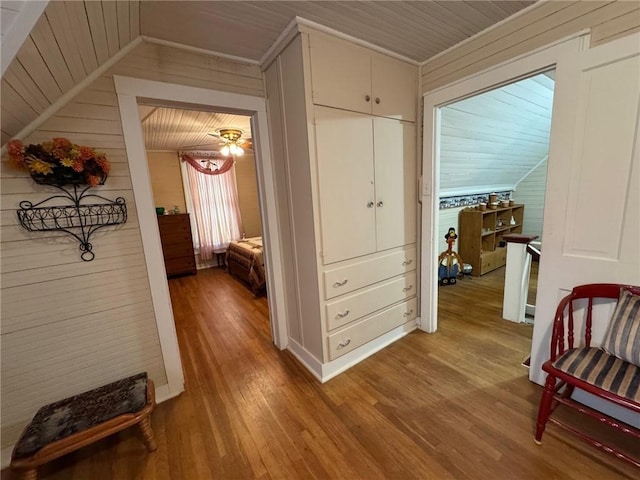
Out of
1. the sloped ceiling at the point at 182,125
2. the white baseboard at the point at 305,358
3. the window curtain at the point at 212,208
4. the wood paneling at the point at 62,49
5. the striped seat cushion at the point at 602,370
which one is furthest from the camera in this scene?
the window curtain at the point at 212,208

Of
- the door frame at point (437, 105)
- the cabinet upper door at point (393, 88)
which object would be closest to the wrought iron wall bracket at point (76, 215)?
the cabinet upper door at point (393, 88)

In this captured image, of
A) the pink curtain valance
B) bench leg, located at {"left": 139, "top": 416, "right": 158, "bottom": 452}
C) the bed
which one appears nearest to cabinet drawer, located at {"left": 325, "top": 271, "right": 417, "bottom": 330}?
bench leg, located at {"left": 139, "top": 416, "right": 158, "bottom": 452}

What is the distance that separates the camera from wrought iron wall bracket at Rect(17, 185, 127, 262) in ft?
4.44

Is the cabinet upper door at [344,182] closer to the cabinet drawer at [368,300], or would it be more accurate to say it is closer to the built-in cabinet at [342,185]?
the built-in cabinet at [342,185]

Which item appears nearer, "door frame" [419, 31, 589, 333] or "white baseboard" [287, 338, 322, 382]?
"door frame" [419, 31, 589, 333]

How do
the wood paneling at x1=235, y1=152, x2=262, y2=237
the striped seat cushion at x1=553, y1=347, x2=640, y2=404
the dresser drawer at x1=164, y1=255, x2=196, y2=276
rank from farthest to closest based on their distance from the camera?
the wood paneling at x1=235, y1=152, x2=262, y2=237
the dresser drawer at x1=164, y1=255, x2=196, y2=276
the striped seat cushion at x1=553, y1=347, x2=640, y2=404

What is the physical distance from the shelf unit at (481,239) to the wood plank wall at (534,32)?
8.18ft

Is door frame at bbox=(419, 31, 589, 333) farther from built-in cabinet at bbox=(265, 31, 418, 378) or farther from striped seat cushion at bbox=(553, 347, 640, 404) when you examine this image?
striped seat cushion at bbox=(553, 347, 640, 404)

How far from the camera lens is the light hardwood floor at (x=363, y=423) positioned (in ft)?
4.25

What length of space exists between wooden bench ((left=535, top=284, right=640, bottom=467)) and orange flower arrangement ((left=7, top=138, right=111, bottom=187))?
2580 millimetres

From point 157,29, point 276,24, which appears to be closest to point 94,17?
point 157,29

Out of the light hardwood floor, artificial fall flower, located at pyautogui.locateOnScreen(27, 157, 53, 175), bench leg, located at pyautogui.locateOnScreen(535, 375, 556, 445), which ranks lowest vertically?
the light hardwood floor

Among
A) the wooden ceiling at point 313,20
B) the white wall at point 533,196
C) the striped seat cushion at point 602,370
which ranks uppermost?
the wooden ceiling at point 313,20

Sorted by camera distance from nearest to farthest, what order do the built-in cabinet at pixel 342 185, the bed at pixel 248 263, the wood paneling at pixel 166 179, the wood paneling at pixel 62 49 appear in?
the wood paneling at pixel 62 49, the built-in cabinet at pixel 342 185, the bed at pixel 248 263, the wood paneling at pixel 166 179
